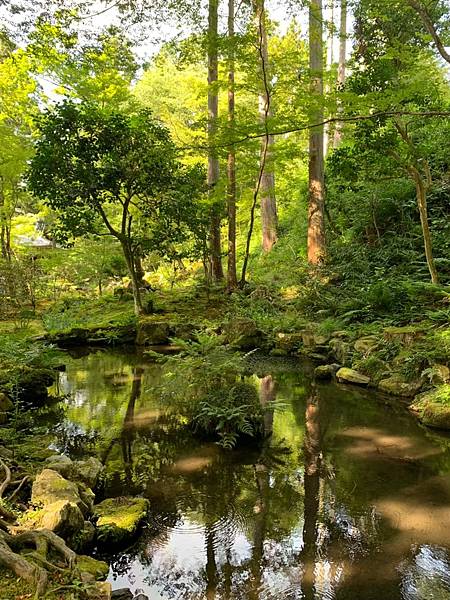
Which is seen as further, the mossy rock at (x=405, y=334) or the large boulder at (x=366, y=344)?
the large boulder at (x=366, y=344)

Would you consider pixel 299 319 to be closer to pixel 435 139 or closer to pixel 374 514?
pixel 435 139

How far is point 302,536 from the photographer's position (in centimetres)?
390

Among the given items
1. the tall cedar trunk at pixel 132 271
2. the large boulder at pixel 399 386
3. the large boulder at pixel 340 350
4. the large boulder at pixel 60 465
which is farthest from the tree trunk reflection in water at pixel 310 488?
the tall cedar trunk at pixel 132 271

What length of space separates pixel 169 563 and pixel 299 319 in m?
9.00

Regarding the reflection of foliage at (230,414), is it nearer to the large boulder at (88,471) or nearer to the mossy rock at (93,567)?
the large boulder at (88,471)

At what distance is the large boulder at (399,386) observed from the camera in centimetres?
759

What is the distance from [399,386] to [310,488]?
3.71 m

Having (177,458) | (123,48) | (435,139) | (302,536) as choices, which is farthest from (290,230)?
(302,536)

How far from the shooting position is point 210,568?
11.7 ft

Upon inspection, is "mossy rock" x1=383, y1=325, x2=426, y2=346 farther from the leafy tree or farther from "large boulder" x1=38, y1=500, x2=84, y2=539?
the leafy tree

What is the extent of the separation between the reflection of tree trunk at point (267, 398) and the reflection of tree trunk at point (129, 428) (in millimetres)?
1747

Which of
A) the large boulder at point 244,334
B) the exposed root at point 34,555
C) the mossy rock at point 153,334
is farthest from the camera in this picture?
the mossy rock at point 153,334

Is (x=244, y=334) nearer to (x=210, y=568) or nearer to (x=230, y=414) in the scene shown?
(x=230, y=414)

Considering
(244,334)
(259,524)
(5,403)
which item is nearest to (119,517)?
(259,524)
